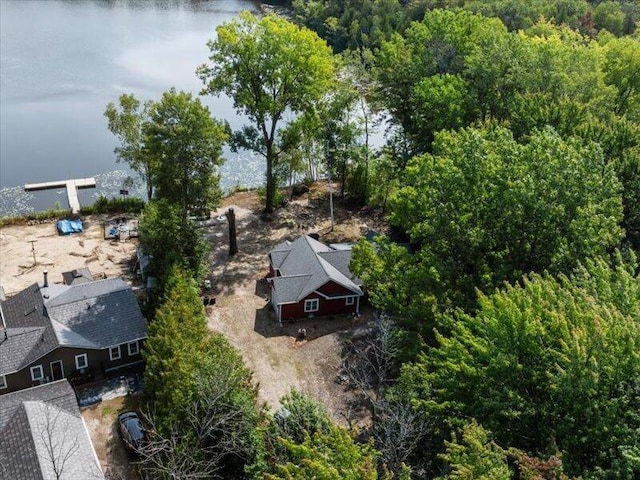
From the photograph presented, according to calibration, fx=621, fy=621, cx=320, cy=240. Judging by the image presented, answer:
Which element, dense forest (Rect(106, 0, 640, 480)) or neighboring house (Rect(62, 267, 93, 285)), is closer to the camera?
dense forest (Rect(106, 0, 640, 480))

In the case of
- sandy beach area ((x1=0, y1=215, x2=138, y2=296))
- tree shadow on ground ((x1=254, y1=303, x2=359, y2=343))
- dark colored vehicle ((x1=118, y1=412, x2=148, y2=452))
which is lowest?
dark colored vehicle ((x1=118, y1=412, x2=148, y2=452))

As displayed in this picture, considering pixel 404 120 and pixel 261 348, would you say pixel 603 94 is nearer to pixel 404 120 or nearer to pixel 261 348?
pixel 404 120

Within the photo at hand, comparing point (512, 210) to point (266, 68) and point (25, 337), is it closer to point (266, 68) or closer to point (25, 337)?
point (266, 68)

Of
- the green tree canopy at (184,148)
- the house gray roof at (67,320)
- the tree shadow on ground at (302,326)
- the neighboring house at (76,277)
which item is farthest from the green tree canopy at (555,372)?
the neighboring house at (76,277)

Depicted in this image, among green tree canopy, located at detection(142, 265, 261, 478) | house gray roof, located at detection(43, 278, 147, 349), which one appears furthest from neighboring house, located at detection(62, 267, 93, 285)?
green tree canopy, located at detection(142, 265, 261, 478)

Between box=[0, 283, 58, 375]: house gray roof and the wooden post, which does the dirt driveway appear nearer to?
the wooden post

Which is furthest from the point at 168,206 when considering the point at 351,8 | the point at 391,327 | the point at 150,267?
the point at 351,8
